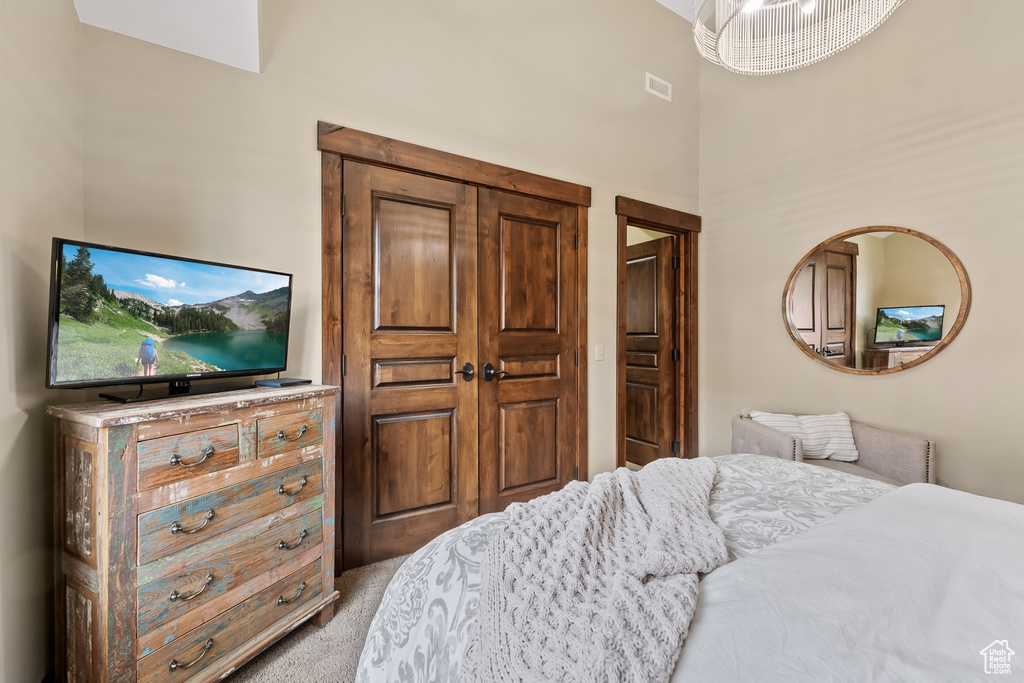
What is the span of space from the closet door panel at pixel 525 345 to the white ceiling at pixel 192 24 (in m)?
1.29

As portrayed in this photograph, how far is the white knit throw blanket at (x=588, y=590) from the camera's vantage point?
0.67 metres

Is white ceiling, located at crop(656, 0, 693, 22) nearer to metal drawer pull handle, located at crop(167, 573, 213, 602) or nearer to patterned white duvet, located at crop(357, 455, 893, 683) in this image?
patterned white duvet, located at crop(357, 455, 893, 683)

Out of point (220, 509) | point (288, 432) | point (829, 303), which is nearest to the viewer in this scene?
point (220, 509)

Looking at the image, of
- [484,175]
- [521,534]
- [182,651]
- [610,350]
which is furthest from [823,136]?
[182,651]

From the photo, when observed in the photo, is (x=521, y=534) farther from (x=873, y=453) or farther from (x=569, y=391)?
(x=873, y=453)

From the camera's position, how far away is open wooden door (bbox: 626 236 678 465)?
3.79 m

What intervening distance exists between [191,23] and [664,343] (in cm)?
353

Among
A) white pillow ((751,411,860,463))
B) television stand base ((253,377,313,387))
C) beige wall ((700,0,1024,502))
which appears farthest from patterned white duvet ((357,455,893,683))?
beige wall ((700,0,1024,502))

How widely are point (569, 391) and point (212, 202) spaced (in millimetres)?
2197

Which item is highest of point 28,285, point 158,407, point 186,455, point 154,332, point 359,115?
point 359,115

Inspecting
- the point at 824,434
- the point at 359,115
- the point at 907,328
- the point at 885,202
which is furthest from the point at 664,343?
the point at 359,115

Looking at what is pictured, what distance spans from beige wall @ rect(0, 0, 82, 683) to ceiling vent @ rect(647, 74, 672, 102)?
332 cm

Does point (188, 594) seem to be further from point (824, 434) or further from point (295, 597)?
point (824, 434)

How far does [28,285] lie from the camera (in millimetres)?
1305
